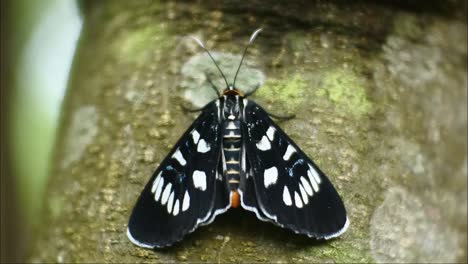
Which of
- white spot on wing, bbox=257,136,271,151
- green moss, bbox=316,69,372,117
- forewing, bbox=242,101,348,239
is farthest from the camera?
white spot on wing, bbox=257,136,271,151

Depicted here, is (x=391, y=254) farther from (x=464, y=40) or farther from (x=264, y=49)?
(x=464, y=40)

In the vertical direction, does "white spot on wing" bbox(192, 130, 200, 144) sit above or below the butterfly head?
below

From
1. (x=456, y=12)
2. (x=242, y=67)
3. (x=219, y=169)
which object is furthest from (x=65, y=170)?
(x=456, y=12)

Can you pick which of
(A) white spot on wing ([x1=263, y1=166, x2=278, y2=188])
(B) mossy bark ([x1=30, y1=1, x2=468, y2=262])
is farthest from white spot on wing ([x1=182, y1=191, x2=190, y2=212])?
(A) white spot on wing ([x1=263, y1=166, x2=278, y2=188])

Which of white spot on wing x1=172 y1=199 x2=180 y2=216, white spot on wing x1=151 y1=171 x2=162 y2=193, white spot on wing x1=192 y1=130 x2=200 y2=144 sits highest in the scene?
white spot on wing x1=192 y1=130 x2=200 y2=144

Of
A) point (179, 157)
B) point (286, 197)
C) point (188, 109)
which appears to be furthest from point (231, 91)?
point (286, 197)

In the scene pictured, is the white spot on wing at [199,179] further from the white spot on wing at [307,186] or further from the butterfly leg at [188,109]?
the white spot on wing at [307,186]

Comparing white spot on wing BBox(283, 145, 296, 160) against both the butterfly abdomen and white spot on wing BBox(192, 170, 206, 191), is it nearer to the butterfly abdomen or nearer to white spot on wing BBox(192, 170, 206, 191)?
the butterfly abdomen

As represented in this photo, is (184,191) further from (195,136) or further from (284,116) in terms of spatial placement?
(284,116)

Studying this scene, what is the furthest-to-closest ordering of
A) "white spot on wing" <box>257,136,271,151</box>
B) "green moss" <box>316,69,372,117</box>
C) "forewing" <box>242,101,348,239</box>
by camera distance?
"white spot on wing" <box>257,136,271,151</box>
"green moss" <box>316,69,372,117</box>
"forewing" <box>242,101,348,239</box>
